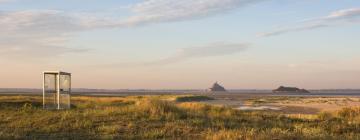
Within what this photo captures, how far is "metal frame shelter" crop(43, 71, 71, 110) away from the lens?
34.4m

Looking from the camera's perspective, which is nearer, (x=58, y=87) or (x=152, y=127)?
(x=152, y=127)

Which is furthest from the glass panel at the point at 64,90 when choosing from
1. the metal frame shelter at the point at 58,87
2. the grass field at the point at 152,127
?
the grass field at the point at 152,127

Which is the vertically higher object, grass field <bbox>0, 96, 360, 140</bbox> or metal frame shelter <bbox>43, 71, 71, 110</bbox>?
metal frame shelter <bbox>43, 71, 71, 110</bbox>

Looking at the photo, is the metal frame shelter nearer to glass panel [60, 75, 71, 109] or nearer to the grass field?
glass panel [60, 75, 71, 109]

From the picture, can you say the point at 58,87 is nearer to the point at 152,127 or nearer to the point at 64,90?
the point at 64,90

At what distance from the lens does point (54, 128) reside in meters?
22.0

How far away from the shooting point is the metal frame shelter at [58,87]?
1355 inches

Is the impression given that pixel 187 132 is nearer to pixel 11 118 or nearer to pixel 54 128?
pixel 54 128

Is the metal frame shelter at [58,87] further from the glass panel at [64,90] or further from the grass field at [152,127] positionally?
the grass field at [152,127]

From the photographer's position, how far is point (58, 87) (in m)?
34.6

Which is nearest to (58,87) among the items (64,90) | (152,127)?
(64,90)

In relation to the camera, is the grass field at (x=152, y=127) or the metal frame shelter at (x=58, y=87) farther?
the metal frame shelter at (x=58, y=87)

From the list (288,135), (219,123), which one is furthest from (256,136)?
(219,123)

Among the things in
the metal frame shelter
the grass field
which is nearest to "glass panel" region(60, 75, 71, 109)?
the metal frame shelter
